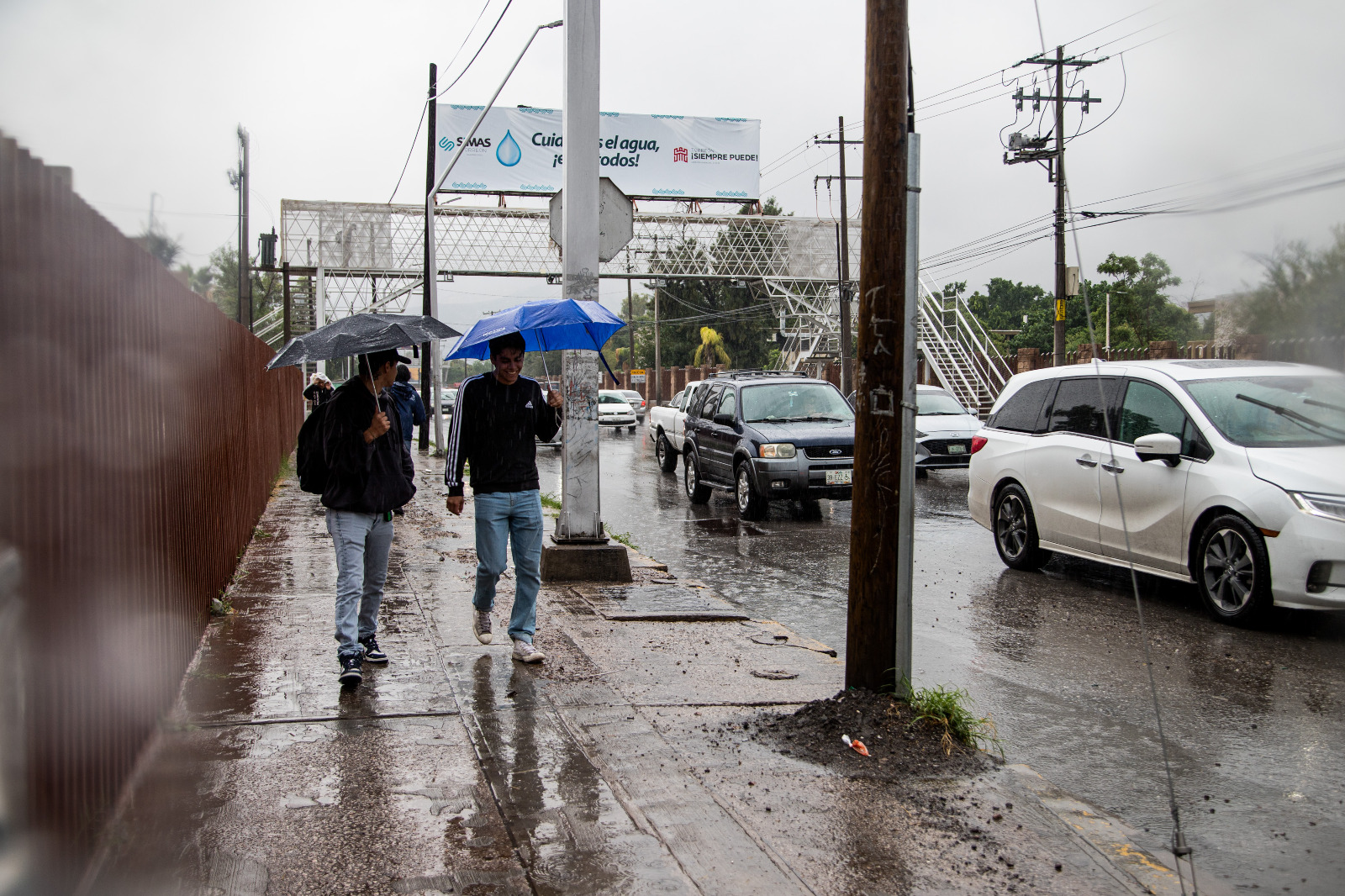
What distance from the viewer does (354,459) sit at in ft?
18.8

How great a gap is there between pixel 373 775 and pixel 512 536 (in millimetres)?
2160

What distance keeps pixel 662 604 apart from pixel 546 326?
2.53m

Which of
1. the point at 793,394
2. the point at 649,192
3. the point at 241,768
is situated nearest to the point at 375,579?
the point at 241,768

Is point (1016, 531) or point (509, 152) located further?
point (509, 152)

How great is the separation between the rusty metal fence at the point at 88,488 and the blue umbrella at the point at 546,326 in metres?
1.64

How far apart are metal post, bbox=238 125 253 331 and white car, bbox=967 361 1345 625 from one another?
26.7 metres

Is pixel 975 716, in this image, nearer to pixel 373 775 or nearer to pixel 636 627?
pixel 636 627

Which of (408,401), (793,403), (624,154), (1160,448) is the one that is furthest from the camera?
(624,154)

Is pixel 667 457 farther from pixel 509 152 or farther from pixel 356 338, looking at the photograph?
pixel 509 152

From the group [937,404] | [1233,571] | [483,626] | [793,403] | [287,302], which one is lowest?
[483,626]

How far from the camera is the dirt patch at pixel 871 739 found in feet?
14.6

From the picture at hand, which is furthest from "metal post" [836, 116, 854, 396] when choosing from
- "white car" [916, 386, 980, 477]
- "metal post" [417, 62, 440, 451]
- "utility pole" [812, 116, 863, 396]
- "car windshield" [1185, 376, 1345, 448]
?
"car windshield" [1185, 376, 1345, 448]

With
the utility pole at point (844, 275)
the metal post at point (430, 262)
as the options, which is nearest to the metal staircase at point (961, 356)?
the utility pole at point (844, 275)

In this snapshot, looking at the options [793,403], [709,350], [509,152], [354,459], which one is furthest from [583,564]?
[709,350]
